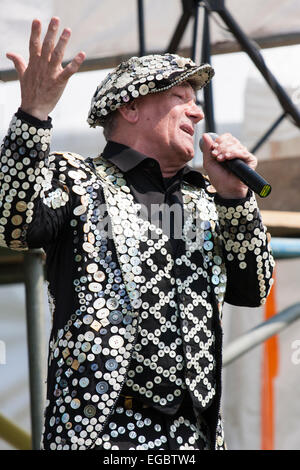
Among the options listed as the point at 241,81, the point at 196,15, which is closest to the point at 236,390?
the point at 241,81

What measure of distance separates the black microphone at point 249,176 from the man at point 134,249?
0.9 inches

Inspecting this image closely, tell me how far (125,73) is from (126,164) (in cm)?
23

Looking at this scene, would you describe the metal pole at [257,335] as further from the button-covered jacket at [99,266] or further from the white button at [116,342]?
the white button at [116,342]

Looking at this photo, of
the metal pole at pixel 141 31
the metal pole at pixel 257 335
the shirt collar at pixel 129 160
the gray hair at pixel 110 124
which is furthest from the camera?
the metal pole at pixel 141 31

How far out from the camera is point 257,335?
3.48 metres

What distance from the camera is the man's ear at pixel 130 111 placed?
2393 mm

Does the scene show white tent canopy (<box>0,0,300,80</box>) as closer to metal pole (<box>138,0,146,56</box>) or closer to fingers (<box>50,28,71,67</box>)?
metal pole (<box>138,0,146,56</box>)

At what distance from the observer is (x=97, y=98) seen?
7.95ft

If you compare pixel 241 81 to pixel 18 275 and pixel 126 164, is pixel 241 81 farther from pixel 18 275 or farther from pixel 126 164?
pixel 126 164

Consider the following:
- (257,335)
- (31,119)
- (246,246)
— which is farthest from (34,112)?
(257,335)

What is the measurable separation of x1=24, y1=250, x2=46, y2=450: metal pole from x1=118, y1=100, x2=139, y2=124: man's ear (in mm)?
903

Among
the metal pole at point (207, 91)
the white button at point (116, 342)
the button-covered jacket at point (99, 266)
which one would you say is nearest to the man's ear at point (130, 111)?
the button-covered jacket at point (99, 266)

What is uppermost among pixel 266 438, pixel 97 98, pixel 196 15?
pixel 196 15
